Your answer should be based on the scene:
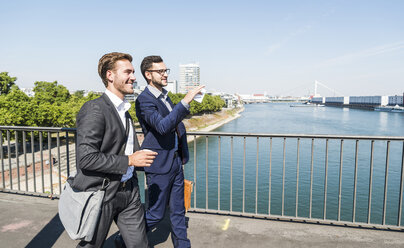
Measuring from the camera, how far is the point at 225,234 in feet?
10.6

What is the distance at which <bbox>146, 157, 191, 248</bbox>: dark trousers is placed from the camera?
2.45m

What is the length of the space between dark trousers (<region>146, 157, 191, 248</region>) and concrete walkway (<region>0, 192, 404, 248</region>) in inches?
19.9

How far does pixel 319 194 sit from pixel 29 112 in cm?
2726

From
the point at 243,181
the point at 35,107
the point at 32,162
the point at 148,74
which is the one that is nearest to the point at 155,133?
the point at 148,74

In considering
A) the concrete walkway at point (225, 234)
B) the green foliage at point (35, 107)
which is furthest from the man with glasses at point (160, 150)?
the green foliage at point (35, 107)

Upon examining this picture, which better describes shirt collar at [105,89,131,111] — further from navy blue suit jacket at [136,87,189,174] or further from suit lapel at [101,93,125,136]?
navy blue suit jacket at [136,87,189,174]

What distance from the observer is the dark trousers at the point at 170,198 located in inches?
96.3

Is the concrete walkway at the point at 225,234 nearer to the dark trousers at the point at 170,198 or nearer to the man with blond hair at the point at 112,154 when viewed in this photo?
the dark trousers at the point at 170,198

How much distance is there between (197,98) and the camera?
232 centimetres

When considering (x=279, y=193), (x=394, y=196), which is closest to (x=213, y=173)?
(x=279, y=193)

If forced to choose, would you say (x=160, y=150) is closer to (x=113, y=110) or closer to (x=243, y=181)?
(x=113, y=110)

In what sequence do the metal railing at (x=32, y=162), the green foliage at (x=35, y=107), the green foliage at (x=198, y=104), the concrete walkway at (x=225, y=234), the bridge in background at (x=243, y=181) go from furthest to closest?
1. the green foliage at (x=198, y=104)
2. the green foliage at (x=35, y=107)
3. the metal railing at (x=32, y=162)
4. the bridge in background at (x=243, y=181)
5. the concrete walkway at (x=225, y=234)

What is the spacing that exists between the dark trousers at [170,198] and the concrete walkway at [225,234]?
1.66ft

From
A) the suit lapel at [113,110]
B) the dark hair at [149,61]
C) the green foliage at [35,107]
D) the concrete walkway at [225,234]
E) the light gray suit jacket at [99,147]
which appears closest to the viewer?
the light gray suit jacket at [99,147]
